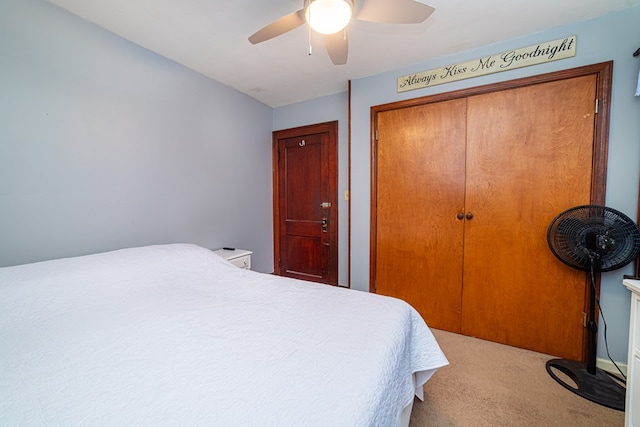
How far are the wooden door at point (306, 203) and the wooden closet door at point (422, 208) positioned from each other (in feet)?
2.21

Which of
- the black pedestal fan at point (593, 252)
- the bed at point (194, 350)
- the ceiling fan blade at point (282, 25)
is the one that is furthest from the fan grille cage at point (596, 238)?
the ceiling fan blade at point (282, 25)

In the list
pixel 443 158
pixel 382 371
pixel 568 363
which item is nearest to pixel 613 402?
pixel 568 363

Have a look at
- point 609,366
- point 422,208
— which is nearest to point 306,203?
point 422,208

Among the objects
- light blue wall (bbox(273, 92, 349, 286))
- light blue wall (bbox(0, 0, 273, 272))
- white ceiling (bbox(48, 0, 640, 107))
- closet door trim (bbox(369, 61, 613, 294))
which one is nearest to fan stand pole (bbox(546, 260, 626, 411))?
closet door trim (bbox(369, 61, 613, 294))

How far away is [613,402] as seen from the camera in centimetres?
139

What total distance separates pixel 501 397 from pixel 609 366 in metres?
0.91

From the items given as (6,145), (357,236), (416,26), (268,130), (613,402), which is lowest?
(613,402)

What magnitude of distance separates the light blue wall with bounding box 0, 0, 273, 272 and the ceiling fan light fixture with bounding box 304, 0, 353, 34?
1538 millimetres

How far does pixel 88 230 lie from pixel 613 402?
138 inches

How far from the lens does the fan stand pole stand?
4.67ft

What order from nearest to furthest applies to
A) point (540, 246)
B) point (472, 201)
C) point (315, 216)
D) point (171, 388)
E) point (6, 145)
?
point (171, 388), point (6, 145), point (540, 246), point (472, 201), point (315, 216)

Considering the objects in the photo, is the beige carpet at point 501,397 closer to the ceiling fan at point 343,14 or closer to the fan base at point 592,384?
the fan base at point 592,384

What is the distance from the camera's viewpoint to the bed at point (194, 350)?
2.04 ft

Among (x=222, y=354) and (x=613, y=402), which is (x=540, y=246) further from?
(x=222, y=354)
